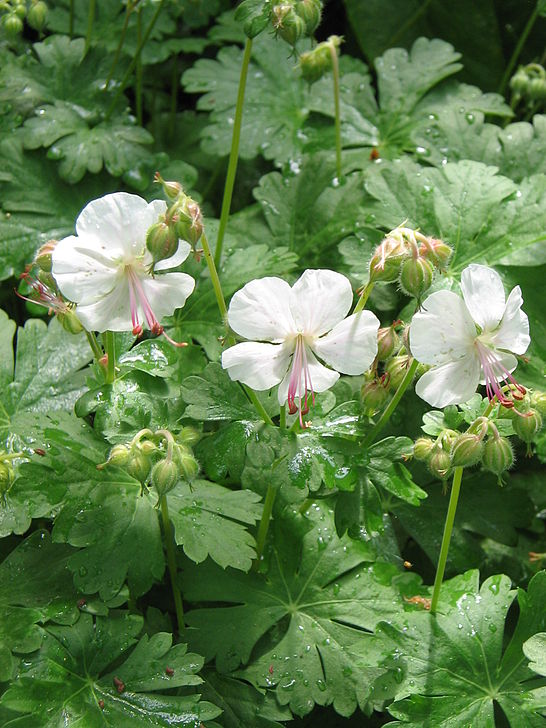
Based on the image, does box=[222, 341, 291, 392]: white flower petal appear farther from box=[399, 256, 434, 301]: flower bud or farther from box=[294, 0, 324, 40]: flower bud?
box=[294, 0, 324, 40]: flower bud

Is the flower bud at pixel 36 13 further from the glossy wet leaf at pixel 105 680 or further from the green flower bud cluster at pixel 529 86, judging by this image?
the glossy wet leaf at pixel 105 680

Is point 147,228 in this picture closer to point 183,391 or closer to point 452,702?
point 183,391

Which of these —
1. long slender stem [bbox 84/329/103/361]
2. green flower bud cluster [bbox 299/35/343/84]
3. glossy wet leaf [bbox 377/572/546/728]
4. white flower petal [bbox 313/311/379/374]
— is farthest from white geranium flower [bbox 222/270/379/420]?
green flower bud cluster [bbox 299/35/343/84]

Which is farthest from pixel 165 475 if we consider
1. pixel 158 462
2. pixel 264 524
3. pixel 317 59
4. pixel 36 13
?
pixel 36 13

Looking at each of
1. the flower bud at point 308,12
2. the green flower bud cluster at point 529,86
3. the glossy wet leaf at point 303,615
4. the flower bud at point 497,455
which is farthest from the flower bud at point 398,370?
the green flower bud cluster at point 529,86

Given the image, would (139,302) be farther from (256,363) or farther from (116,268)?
(256,363)

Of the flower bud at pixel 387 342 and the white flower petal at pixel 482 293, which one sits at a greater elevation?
the white flower petal at pixel 482 293
